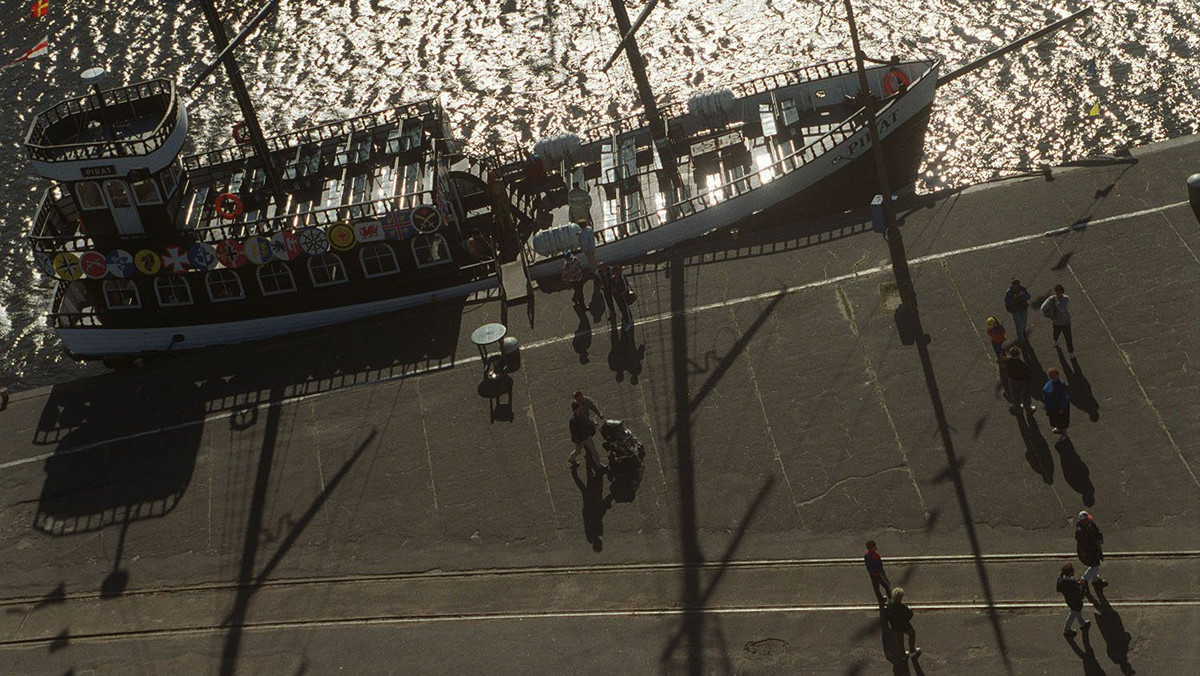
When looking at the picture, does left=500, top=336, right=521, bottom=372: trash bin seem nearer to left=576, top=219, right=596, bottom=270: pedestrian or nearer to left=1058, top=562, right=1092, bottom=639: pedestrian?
left=576, top=219, right=596, bottom=270: pedestrian

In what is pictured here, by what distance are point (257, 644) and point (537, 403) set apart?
9521 mm

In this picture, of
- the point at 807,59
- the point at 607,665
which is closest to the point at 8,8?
the point at 807,59

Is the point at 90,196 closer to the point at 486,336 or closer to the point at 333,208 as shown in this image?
the point at 333,208

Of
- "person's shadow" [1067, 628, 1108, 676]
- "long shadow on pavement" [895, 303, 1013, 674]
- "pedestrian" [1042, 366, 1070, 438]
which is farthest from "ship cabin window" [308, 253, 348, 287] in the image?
"person's shadow" [1067, 628, 1108, 676]

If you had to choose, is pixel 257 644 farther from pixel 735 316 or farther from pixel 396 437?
pixel 735 316

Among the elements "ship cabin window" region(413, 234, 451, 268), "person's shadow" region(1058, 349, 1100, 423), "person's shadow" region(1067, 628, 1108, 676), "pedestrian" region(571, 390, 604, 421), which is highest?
"ship cabin window" region(413, 234, 451, 268)

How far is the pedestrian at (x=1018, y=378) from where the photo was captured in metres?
27.8

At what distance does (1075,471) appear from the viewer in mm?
27109

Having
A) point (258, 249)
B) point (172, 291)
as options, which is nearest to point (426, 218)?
point (258, 249)

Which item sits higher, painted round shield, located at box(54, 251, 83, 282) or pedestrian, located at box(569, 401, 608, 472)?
painted round shield, located at box(54, 251, 83, 282)

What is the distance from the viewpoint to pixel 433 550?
29.9 meters

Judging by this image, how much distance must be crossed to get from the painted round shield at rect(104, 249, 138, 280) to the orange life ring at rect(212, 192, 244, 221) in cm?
312

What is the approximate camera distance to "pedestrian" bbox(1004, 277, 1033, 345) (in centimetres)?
2942

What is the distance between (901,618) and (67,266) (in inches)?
1108
